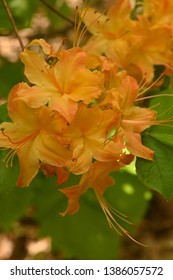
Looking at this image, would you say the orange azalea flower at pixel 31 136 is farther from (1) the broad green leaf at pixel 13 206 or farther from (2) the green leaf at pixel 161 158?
(1) the broad green leaf at pixel 13 206

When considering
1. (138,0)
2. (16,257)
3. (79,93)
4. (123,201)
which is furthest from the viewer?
(16,257)

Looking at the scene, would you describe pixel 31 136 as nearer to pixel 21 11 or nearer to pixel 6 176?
pixel 6 176

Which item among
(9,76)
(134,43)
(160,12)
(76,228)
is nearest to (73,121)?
(134,43)

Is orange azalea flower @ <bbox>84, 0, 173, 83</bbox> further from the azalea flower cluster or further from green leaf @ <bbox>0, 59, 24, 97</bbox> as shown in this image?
green leaf @ <bbox>0, 59, 24, 97</bbox>

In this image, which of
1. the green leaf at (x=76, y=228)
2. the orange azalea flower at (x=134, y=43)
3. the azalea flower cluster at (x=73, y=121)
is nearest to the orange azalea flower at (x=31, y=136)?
the azalea flower cluster at (x=73, y=121)

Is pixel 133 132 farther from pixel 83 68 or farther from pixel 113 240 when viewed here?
pixel 113 240
